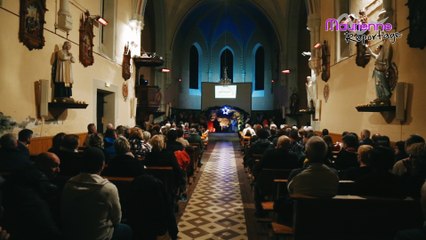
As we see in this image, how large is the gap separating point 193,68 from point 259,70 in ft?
16.0

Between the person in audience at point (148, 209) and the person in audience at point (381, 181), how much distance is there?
5.73ft

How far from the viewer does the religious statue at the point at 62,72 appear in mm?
7289

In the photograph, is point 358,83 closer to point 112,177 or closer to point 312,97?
point 312,97

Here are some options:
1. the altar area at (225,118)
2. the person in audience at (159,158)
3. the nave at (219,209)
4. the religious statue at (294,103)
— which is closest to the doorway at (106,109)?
the nave at (219,209)

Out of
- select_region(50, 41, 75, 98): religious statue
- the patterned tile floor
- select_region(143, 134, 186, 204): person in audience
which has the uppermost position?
select_region(50, 41, 75, 98): religious statue

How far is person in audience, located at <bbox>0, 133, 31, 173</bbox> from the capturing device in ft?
13.7

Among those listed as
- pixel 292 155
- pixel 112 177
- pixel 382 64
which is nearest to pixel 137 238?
pixel 112 177

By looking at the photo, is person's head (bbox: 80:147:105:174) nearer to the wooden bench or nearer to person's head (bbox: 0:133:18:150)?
the wooden bench

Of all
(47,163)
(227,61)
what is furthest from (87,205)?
(227,61)

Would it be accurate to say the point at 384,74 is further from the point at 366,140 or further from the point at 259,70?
the point at 259,70

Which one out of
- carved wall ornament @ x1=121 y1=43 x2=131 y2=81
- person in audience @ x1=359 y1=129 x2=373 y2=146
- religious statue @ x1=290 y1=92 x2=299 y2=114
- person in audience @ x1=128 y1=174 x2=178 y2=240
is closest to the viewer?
person in audience @ x1=128 y1=174 x2=178 y2=240

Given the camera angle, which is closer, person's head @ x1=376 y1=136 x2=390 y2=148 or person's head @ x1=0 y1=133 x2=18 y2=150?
person's head @ x1=0 y1=133 x2=18 y2=150

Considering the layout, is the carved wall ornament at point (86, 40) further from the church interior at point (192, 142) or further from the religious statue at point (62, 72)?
the religious statue at point (62, 72)

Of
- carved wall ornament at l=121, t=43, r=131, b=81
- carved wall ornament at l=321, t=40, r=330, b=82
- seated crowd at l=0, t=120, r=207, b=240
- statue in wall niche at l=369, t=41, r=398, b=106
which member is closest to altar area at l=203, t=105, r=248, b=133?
carved wall ornament at l=321, t=40, r=330, b=82
